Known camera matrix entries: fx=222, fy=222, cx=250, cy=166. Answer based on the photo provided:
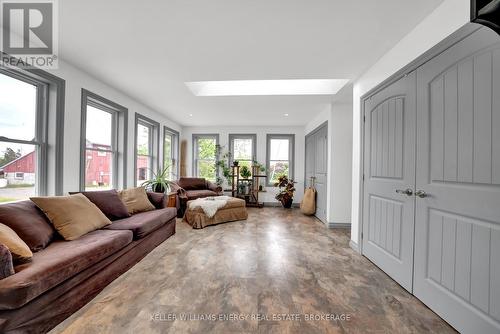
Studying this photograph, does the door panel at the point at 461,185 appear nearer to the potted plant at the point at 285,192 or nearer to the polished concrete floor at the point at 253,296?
the polished concrete floor at the point at 253,296

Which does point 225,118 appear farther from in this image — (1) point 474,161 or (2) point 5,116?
(1) point 474,161

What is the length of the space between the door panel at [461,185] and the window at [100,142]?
4084 millimetres

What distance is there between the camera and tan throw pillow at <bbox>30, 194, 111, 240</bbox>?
6.97 ft

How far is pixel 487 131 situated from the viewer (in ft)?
4.72

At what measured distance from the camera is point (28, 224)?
189cm

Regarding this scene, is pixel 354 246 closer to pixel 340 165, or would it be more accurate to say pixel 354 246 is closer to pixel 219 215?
pixel 340 165

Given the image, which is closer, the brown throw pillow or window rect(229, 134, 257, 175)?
the brown throw pillow

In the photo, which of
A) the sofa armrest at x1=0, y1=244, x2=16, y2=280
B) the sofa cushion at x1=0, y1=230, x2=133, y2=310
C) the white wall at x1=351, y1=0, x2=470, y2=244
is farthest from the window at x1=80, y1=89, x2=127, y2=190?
the white wall at x1=351, y1=0, x2=470, y2=244

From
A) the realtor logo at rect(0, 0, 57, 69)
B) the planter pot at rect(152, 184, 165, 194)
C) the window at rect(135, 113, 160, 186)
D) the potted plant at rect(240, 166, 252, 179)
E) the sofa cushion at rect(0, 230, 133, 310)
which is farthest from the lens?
the potted plant at rect(240, 166, 252, 179)

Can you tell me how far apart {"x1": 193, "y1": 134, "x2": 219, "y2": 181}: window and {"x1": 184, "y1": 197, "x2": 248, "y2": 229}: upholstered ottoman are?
7.96ft

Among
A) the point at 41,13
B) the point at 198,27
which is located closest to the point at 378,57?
the point at 198,27

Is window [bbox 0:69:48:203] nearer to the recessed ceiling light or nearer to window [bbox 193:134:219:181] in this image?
the recessed ceiling light

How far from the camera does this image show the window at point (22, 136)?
2383 millimetres

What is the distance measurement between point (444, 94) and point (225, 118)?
479 cm
